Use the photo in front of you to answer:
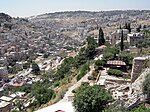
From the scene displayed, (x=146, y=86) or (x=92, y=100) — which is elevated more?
(x=146, y=86)

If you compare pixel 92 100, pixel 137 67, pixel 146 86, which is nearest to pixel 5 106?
pixel 137 67

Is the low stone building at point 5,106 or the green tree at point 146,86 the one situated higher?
the green tree at point 146,86

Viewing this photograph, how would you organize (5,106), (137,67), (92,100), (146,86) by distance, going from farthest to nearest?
(5,106), (137,67), (92,100), (146,86)

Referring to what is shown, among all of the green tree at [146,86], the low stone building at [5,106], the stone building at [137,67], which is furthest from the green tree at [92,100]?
the low stone building at [5,106]

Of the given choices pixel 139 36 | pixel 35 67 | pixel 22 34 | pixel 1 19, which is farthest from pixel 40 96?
pixel 1 19

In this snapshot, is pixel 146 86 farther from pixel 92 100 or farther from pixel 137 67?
pixel 137 67

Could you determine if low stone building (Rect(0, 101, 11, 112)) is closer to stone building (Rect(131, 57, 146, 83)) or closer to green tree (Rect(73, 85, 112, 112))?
stone building (Rect(131, 57, 146, 83))

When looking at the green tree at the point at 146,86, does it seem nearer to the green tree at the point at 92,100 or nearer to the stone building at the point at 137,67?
the green tree at the point at 92,100

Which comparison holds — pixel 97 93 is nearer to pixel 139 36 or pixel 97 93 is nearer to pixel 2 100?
pixel 2 100
